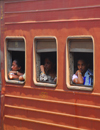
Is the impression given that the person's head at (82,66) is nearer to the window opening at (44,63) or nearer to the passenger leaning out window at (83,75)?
the passenger leaning out window at (83,75)

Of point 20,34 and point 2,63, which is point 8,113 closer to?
point 2,63

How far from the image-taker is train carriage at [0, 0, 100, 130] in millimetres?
5350

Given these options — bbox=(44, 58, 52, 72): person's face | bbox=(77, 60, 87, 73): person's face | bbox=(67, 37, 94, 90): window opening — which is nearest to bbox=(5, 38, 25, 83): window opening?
bbox=(44, 58, 52, 72): person's face

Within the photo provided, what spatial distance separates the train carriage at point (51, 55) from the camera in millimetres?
5350

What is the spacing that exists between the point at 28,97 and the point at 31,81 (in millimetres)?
306

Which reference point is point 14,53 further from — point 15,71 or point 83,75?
point 83,75

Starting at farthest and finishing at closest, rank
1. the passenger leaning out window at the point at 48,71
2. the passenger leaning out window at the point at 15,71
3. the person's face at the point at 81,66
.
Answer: the passenger leaning out window at the point at 15,71 < the passenger leaning out window at the point at 48,71 < the person's face at the point at 81,66

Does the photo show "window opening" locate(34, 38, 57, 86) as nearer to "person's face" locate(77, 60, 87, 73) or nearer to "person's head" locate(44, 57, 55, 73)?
"person's head" locate(44, 57, 55, 73)

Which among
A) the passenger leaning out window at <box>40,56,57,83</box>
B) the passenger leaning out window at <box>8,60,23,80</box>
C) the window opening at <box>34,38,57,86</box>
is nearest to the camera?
the window opening at <box>34,38,57,86</box>

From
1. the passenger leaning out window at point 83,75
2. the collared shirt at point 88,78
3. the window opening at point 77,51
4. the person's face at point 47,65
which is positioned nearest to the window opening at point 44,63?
the person's face at point 47,65

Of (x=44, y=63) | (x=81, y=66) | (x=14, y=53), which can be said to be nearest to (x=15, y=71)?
(x=14, y=53)

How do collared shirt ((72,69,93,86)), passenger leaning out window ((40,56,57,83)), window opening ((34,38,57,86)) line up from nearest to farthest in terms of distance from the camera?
collared shirt ((72,69,93,86)) → window opening ((34,38,57,86)) → passenger leaning out window ((40,56,57,83))

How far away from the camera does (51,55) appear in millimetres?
6582

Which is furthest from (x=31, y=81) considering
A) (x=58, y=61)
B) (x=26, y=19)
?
(x=26, y=19)
